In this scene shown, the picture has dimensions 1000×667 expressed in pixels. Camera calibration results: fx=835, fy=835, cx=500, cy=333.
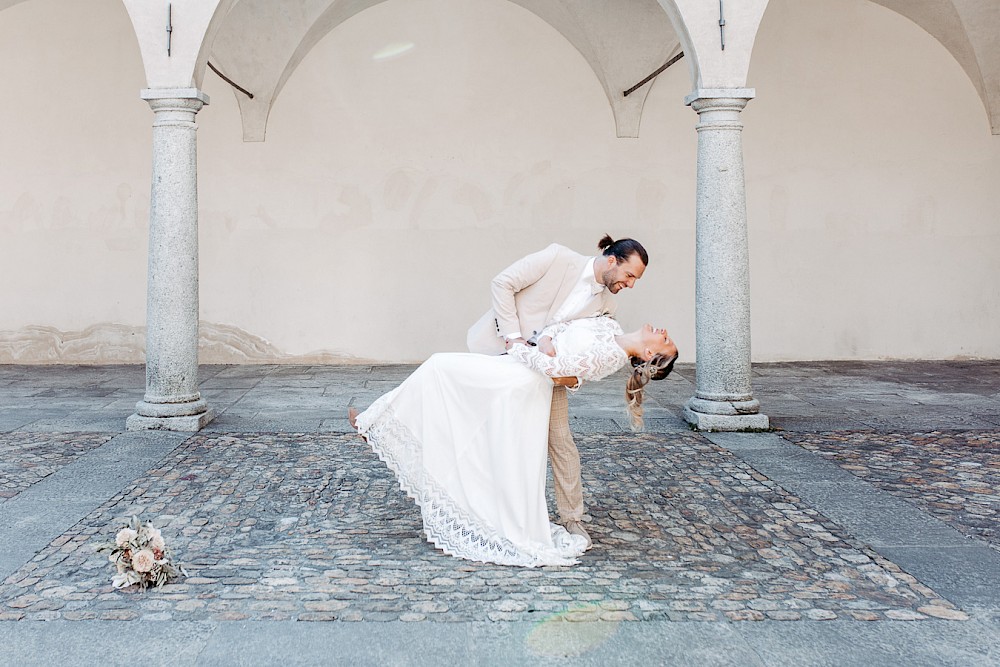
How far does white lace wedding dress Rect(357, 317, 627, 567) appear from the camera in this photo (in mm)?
3730

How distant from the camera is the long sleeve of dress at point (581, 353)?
11.8ft

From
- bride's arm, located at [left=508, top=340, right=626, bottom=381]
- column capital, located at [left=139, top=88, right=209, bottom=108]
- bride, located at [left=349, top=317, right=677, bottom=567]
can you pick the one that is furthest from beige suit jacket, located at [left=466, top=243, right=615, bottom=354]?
column capital, located at [left=139, top=88, right=209, bottom=108]

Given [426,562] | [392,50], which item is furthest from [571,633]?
[392,50]

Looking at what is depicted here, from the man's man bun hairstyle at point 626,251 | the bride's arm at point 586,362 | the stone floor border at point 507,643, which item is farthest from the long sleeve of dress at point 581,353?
the stone floor border at point 507,643

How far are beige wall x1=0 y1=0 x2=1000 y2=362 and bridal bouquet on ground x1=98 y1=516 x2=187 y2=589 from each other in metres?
7.16

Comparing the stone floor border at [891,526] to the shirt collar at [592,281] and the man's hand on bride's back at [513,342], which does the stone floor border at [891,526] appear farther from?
the man's hand on bride's back at [513,342]

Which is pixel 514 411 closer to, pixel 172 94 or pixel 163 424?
pixel 163 424

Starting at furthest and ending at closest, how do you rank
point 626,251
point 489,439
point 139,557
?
point 489,439 → point 626,251 → point 139,557

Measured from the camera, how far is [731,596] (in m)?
3.39

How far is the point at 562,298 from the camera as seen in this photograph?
154 inches

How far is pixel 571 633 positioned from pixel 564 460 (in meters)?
1.06

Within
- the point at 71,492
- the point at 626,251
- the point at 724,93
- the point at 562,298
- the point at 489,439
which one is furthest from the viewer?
Result: the point at 724,93

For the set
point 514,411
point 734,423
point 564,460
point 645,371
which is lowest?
point 734,423

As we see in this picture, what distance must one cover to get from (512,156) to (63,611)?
818 centimetres
